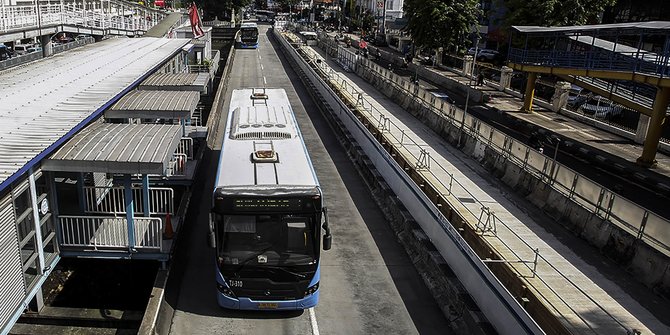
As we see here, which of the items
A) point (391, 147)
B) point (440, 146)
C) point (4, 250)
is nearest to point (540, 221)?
point (391, 147)

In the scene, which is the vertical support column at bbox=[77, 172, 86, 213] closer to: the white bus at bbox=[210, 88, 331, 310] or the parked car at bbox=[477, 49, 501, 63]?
the white bus at bbox=[210, 88, 331, 310]

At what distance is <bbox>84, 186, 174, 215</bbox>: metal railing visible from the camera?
45.2ft

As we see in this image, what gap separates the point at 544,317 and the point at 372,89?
113ft

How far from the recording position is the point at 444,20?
2172 inches

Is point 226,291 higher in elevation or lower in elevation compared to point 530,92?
lower

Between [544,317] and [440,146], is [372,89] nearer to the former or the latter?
[440,146]

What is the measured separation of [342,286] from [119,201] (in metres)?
6.96

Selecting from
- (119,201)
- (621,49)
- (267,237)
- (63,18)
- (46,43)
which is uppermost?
(621,49)

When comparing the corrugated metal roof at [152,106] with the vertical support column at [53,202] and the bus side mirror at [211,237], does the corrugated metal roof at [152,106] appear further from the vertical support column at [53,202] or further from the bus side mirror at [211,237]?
the bus side mirror at [211,237]

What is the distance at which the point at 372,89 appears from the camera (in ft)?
140

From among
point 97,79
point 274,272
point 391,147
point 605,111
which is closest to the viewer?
point 274,272

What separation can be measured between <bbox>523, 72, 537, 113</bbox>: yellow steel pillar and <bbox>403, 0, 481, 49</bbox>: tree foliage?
21.5 meters

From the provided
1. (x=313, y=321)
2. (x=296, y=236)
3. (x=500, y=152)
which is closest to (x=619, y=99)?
(x=500, y=152)

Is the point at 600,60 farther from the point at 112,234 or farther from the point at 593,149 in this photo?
the point at 112,234
